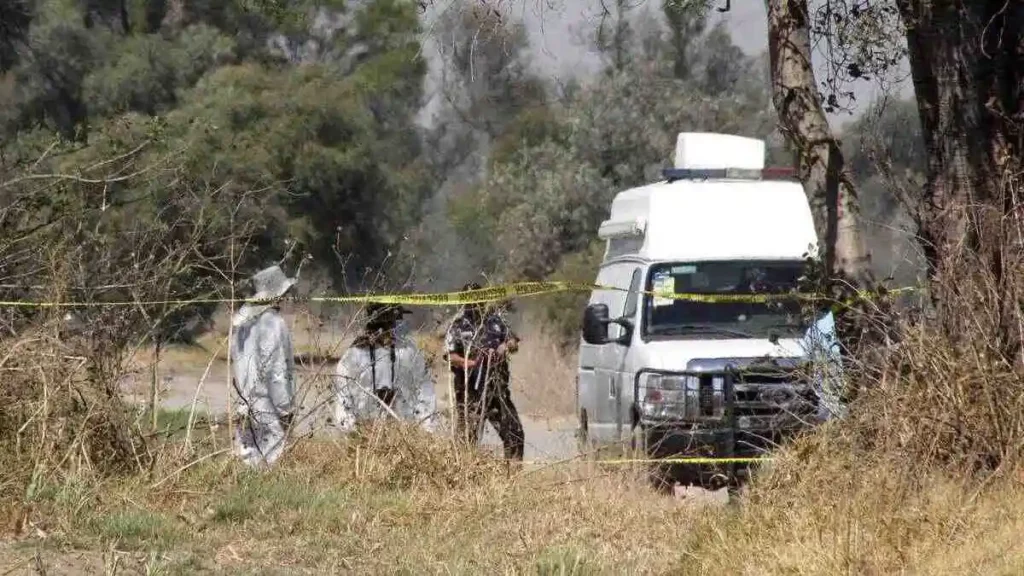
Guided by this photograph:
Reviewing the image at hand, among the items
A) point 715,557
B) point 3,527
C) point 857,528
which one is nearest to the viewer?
point 857,528

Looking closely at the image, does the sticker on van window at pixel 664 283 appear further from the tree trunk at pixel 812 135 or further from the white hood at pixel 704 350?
the tree trunk at pixel 812 135

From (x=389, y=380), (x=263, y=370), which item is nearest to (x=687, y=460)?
(x=389, y=380)

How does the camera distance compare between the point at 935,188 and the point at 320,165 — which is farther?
the point at 320,165

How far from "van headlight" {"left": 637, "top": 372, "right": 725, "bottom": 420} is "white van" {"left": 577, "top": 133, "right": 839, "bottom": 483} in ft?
0.03

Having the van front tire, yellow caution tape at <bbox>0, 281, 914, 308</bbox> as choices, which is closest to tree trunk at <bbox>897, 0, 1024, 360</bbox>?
yellow caution tape at <bbox>0, 281, 914, 308</bbox>

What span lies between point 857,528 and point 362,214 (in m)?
35.3

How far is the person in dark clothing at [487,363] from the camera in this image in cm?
1174

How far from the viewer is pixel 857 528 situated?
7098 mm

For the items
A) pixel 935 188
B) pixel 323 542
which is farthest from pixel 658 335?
pixel 323 542

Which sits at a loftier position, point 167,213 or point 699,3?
point 699,3

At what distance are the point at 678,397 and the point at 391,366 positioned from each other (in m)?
2.16

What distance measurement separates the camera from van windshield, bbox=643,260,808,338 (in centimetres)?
1274

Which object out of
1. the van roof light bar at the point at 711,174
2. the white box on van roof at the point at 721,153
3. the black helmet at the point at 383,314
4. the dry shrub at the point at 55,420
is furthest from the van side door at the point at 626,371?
the dry shrub at the point at 55,420

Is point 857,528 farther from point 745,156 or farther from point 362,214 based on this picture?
point 362,214
